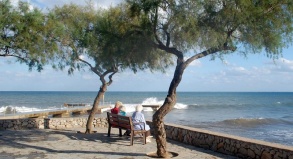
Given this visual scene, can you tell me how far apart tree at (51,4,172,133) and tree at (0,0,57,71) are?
63 cm

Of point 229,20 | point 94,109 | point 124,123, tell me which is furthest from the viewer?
point 94,109

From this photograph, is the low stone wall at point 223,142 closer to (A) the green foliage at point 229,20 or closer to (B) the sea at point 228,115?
(A) the green foliage at point 229,20

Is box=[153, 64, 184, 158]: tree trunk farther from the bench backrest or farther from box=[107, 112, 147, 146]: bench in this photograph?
the bench backrest

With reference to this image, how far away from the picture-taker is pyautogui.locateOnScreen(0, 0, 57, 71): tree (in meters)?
9.67

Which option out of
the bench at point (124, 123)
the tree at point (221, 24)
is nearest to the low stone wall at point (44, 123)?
the bench at point (124, 123)

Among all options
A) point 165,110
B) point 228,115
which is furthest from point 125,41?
point 228,115

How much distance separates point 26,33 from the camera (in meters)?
9.87

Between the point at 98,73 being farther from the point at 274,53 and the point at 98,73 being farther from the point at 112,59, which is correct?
the point at 274,53

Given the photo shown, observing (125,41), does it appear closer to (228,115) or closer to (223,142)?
(223,142)

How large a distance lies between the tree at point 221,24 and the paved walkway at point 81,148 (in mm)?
976

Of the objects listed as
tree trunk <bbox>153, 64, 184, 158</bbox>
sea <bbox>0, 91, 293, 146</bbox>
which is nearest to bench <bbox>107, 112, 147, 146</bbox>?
tree trunk <bbox>153, 64, 184, 158</bbox>

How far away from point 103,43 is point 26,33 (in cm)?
257

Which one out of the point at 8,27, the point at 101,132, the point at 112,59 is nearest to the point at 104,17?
the point at 112,59

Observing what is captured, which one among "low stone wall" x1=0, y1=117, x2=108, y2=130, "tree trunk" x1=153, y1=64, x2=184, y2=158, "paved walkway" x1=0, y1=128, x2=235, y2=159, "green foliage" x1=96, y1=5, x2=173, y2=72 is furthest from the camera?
"low stone wall" x1=0, y1=117, x2=108, y2=130
